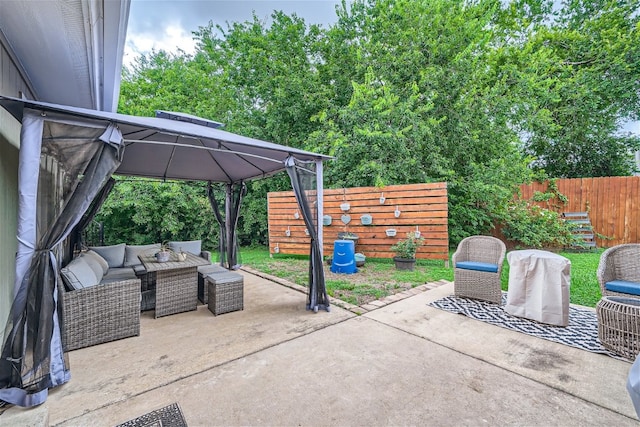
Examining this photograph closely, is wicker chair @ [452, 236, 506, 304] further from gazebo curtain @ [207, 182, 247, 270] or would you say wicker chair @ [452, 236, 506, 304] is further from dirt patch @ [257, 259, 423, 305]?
gazebo curtain @ [207, 182, 247, 270]

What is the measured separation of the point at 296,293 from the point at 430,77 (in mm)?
6466

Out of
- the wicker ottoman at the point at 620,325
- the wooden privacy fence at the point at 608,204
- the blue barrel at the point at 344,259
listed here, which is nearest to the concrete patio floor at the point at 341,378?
the wicker ottoman at the point at 620,325

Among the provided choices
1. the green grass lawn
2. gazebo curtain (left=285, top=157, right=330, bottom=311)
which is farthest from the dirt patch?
gazebo curtain (left=285, top=157, right=330, bottom=311)

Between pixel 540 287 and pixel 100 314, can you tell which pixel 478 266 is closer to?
pixel 540 287

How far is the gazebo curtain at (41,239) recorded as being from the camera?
1931mm

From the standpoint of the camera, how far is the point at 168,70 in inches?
420

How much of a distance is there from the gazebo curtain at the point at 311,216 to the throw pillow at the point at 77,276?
232 cm

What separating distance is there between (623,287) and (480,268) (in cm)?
130

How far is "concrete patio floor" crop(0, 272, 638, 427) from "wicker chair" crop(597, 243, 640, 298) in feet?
3.53

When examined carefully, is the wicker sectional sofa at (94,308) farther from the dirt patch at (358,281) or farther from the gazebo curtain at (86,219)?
the dirt patch at (358,281)

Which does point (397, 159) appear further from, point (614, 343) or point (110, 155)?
point (110, 155)

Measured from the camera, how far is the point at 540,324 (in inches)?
124

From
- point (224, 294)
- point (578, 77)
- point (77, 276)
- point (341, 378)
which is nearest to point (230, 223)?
point (224, 294)

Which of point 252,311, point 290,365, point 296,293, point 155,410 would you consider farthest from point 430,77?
point 155,410
